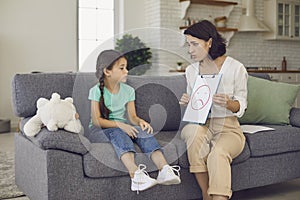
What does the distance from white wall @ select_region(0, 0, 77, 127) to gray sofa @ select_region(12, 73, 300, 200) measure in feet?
12.0

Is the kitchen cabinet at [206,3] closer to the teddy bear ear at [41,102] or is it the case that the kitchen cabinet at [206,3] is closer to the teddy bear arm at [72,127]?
the teddy bear ear at [41,102]

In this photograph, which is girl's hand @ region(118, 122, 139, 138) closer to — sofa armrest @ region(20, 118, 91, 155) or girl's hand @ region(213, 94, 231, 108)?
sofa armrest @ region(20, 118, 91, 155)

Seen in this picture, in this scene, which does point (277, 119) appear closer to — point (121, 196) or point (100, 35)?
point (121, 196)

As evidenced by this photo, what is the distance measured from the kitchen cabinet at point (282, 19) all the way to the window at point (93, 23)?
2691 mm

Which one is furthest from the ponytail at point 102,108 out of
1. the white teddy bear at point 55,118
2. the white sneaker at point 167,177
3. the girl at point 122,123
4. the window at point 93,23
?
the window at point 93,23

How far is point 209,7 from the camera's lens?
6.93m

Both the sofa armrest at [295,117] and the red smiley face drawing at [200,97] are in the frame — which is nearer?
the red smiley face drawing at [200,97]

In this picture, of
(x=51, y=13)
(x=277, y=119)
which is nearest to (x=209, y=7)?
(x=51, y=13)

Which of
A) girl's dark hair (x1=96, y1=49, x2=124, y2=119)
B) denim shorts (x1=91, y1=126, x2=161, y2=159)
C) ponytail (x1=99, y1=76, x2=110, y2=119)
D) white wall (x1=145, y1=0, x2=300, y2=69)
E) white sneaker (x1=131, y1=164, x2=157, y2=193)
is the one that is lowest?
white sneaker (x1=131, y1=164, x2=157, y2=193)

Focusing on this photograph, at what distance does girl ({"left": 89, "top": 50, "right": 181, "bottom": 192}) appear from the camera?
2170 mm

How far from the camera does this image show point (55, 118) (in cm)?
217

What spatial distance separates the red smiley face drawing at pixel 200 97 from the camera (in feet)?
7.65

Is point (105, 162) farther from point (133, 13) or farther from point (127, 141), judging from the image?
point (133, 13)

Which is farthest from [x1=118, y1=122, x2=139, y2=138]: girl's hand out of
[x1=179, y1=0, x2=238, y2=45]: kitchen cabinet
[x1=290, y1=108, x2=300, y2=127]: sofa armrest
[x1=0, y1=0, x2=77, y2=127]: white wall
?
[x1=179, y1=0, x2=238, y2=45]: kitchen cabinet
